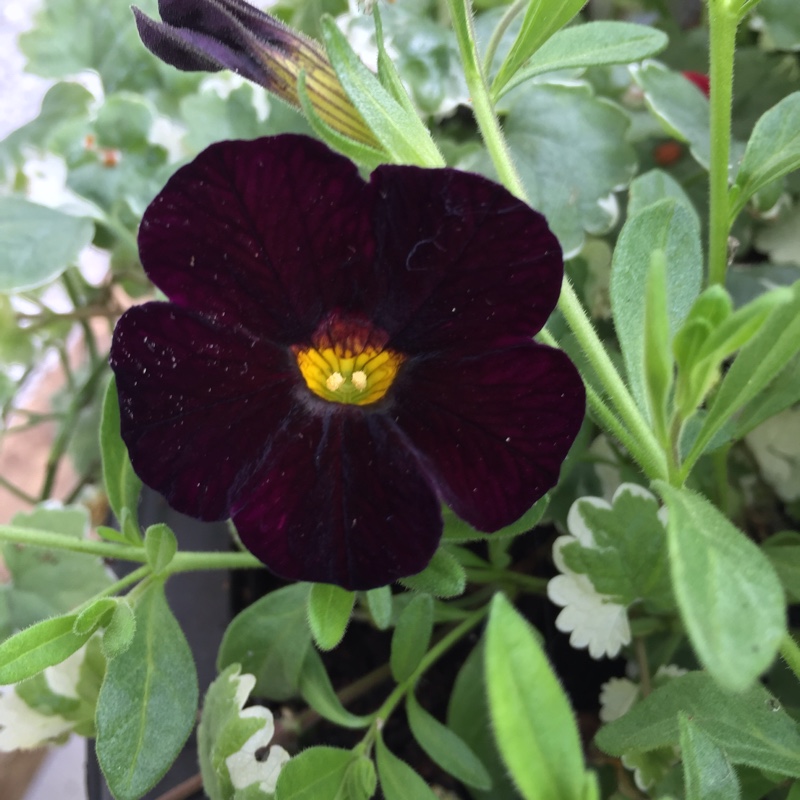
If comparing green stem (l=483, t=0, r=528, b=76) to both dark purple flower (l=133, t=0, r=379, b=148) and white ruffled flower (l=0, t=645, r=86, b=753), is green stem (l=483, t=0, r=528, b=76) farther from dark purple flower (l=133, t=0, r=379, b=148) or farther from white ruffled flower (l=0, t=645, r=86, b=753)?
white ruffled flower (l=0, t=645, r=86, b=753)

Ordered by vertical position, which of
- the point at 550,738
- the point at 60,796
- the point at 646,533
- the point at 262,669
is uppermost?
the point at 550,738

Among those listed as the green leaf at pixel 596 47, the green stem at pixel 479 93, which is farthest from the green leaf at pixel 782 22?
the green stem at pixel 479 93

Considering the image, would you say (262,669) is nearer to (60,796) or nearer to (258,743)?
(258,743)

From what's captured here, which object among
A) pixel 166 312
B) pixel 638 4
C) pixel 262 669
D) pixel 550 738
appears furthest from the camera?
pixel 638 4

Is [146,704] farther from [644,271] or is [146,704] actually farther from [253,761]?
[644,271]

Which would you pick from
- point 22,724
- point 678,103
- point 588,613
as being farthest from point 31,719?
point 678,103

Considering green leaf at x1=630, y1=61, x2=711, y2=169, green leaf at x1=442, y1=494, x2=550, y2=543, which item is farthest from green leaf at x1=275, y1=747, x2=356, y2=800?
green leaf at x1=630, y1=61, x2=711, y2=169

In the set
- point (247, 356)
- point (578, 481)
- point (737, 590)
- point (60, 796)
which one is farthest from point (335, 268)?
point (60, 796)
